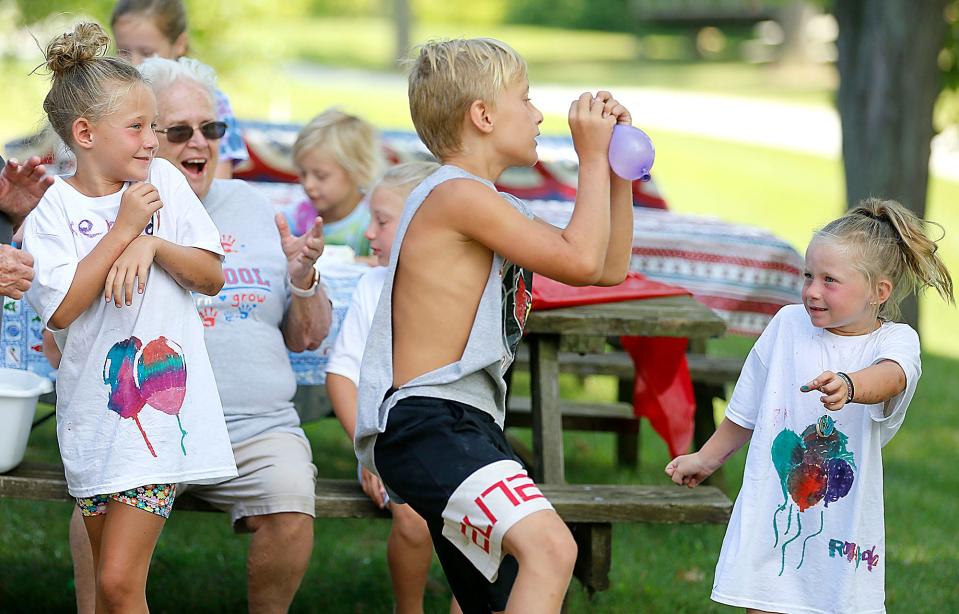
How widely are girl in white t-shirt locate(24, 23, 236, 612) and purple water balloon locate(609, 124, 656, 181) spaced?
961 mm

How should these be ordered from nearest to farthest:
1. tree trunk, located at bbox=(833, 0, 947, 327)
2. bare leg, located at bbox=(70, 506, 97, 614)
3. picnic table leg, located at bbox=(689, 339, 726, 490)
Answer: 1. bare leg, located at bbox=(70, 506, 97, 614)
2. picnic table leg, located at bbox=(689, 339, 726, 490)
3. tree trunk, located at bbox=(833, 0, 947, 327)

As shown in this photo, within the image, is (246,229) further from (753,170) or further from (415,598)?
(753,170)

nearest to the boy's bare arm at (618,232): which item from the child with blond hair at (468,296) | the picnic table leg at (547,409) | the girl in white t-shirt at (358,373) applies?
the child with blond hair at (468,296)

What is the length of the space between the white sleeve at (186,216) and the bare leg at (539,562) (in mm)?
997

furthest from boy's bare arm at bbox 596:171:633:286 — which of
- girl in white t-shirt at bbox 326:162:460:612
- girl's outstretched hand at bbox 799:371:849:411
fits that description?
girl in white t-shirt at bbox 326:162:460:612

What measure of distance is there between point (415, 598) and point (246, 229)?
1.16 metres

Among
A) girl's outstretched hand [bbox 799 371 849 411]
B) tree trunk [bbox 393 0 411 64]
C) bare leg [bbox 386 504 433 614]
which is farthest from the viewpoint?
tree trunk [bbox 393 0 411 64]

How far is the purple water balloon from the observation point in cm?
268

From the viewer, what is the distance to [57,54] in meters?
2.82

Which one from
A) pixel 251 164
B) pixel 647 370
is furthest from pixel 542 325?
pixel 251 164

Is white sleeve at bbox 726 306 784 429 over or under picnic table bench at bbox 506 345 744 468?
over

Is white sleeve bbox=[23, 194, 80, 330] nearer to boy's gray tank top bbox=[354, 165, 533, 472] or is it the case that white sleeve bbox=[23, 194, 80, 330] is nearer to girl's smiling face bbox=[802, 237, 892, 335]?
boy's gray tank top bbox=[354, 165, 533, 472]

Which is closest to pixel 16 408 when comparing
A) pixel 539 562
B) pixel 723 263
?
pixel 539 562

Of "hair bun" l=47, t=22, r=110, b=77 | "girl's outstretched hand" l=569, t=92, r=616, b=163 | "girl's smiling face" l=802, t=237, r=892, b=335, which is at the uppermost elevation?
"hair bun" l=47, t=22, r=110, b=77
